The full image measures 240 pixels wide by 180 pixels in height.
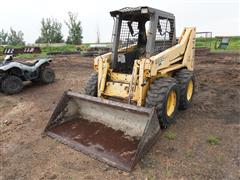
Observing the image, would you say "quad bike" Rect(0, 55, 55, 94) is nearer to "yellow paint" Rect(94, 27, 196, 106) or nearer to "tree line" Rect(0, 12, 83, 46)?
"yellow paint" Rect(94, 27, 196, 106)

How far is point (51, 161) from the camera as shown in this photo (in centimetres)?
316

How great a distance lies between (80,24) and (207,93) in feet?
111

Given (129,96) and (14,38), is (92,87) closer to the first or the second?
(129,96)

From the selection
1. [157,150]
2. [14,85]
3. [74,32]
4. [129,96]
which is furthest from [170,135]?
[74,32]

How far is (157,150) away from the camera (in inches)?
130

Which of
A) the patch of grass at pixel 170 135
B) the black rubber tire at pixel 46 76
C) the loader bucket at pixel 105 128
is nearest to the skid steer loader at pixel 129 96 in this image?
the loader bucket at pixel 105 128

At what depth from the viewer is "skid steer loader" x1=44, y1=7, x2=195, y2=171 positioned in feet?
10.6

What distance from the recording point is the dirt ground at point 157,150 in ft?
9.36

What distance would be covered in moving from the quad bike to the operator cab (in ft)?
11.6

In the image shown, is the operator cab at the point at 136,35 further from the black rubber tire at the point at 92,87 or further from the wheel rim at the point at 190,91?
the wheel rim at the point at 190,91

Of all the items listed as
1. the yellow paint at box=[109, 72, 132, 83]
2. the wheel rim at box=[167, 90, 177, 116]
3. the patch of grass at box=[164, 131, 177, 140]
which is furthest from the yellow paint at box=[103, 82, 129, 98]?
the patch of grass at box=[164, 131, 177, 140]

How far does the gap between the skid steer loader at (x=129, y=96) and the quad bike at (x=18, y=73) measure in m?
3.20

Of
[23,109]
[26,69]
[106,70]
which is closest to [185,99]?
[106,70]

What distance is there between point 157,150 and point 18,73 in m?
5.00
